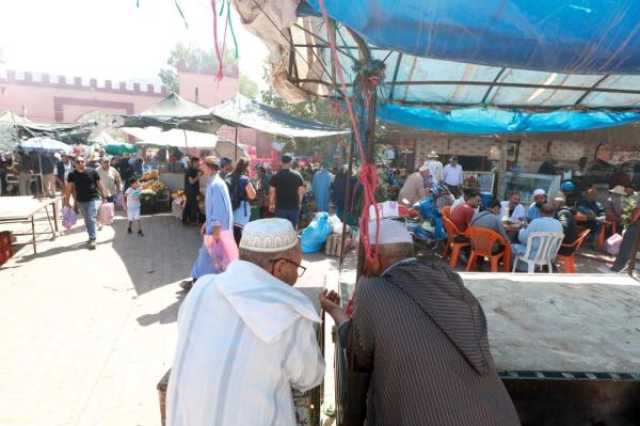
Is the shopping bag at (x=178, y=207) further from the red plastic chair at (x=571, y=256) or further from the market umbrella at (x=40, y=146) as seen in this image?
the red plastic chair at (x=571, y=256)

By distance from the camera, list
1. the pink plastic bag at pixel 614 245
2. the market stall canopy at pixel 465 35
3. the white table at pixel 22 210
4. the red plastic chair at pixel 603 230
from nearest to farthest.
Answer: the market stall canopy at pixel 465 35 → the white table at pixel 22 210 → the pink plastic bag at pixel 614 245 → the red plastic chair at pixel 603 230

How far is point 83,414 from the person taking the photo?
9.77ft

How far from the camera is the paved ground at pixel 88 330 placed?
3078 mm

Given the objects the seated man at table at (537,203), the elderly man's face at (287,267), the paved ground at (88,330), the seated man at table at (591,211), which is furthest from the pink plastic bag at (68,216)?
the seated man at table at (591,211)

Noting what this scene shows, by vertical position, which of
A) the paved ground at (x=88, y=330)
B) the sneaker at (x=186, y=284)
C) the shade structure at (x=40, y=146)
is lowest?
the paved ground at (x=88, y=330)

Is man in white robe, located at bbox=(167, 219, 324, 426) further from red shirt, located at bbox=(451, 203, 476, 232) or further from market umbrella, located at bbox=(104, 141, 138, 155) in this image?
market umbrella, located at bbox=(104, 141, 138, 155)

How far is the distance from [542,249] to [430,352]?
5015 millimetres

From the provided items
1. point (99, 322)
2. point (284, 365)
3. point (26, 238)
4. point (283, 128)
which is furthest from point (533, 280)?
point (26, 238)

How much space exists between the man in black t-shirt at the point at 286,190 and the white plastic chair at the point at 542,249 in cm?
354

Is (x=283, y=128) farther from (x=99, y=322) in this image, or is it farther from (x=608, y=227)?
(x=608, y=227)

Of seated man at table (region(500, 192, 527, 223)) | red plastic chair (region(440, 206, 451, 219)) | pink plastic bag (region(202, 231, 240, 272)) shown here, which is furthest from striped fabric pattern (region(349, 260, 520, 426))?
seated man at table (region(500, 192, 527, 223))

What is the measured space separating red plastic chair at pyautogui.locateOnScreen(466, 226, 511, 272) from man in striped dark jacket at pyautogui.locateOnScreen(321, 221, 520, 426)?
465cm

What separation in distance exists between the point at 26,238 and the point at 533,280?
897 centimetres

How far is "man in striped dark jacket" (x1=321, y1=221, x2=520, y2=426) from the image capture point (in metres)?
1.43
